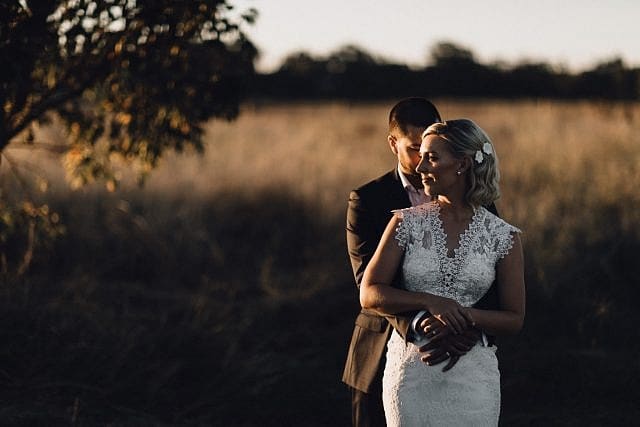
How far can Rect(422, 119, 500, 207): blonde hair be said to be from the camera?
316 cm

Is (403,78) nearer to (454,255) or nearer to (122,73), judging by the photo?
(122,73)

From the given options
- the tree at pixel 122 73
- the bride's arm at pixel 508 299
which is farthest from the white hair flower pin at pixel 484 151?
the tree at pixel 122 73

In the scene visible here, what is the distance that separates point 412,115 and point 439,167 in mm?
717

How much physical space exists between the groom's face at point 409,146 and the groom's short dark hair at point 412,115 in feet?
0.07

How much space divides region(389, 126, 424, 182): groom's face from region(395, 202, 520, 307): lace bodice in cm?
63

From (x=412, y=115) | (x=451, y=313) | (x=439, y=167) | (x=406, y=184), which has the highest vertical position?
(x=412, y=115)

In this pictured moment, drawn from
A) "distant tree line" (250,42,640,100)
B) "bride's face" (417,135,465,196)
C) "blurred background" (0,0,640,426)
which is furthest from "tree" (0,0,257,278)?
"distant tree line" (250,42,640,100)

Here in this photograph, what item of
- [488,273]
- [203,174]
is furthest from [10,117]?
[203,174]

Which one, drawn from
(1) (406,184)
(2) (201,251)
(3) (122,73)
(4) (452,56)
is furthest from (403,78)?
(1) (406,184)

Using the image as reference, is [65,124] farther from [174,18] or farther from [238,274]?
[238,274]

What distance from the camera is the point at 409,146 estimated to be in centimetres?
387

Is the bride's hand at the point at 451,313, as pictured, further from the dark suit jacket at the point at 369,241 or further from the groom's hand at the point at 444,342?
the dark suit jacket at the point at 369,241

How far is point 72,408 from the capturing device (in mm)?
5539

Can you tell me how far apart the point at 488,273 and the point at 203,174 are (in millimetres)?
9032
